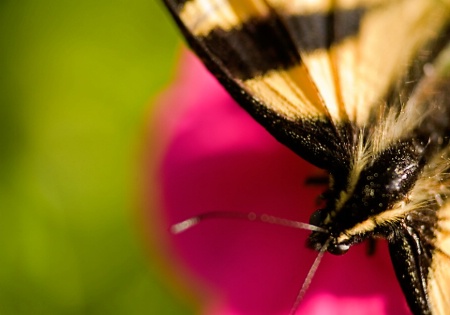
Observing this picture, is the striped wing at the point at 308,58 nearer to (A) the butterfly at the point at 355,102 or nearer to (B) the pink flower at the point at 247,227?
(A) the butterfly at the point at 355,102

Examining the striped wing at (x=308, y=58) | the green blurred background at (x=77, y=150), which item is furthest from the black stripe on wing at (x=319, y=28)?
the green blurred background at (x=77, y=150)

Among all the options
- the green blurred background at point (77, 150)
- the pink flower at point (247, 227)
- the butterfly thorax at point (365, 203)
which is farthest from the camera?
the green blurred background at point (77, 150)

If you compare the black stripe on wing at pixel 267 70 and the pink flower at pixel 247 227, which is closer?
the black stripe on wing at pixel 267 70

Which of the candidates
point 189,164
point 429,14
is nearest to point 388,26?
point 429,14

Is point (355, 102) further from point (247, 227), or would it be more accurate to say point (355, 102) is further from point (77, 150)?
point (77, 150)

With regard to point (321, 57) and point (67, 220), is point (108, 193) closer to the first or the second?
point (67, 220)

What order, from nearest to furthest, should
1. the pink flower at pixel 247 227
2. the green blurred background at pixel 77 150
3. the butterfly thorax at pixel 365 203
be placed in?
1. the butterfly thorax at pixel 365 203
2. the pink flower at pixel 247 227
3. the green blurred background at pixel 77 150

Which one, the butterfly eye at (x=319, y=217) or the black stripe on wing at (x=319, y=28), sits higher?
the black stripe on wing at (x=319, y=28)

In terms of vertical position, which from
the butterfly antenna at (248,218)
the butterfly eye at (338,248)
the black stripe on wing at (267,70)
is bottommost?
the butterfly eye at (338,248)
